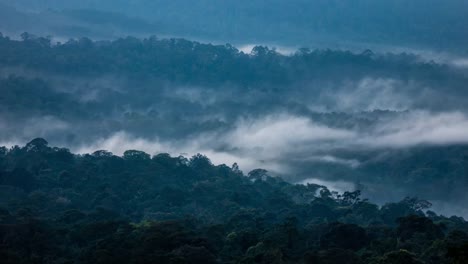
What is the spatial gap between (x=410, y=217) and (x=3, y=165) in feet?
222

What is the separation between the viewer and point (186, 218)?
74.8m

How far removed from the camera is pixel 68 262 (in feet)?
175

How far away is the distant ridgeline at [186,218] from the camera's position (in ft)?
174

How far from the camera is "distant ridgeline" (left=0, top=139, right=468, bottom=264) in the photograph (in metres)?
53.0

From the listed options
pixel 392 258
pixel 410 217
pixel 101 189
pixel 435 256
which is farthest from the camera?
pixel 101 189

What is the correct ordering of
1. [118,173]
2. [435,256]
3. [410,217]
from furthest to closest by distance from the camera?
[118,173] → [410,217] → [435,256]

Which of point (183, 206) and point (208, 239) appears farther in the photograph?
point (183, 206)

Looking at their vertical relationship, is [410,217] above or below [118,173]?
below

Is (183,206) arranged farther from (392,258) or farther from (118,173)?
(392,258)

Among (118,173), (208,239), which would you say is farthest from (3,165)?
(208,239)

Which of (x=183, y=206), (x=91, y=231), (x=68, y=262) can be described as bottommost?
(x=68, y=262)

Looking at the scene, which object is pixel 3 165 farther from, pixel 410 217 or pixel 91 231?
pixel 410 217

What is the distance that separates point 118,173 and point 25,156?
15.1 metres

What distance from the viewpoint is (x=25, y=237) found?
196ft
